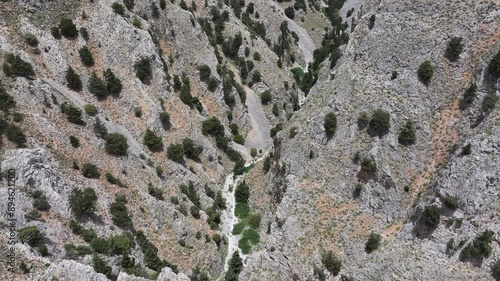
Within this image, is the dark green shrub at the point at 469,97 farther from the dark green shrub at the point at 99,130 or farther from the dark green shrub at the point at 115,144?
the dark green shrub at the point at 99,130

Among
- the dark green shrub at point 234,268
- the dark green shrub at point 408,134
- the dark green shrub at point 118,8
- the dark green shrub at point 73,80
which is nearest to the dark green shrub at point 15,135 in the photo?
the dark green shrub at point 73,80

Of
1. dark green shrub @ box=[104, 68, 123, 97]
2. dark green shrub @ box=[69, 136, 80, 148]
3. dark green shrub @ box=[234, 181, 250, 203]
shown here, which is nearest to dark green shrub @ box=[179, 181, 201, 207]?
dark green shrub @ box=[234, 181, 250, 203]

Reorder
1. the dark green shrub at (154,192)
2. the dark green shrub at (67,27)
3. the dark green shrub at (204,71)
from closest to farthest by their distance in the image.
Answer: the dark green shrub at (154,192)
the dark green shrub at (67,27)
the dark green shrub at (204,71)

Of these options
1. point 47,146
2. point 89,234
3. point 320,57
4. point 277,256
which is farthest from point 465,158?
point 320,57

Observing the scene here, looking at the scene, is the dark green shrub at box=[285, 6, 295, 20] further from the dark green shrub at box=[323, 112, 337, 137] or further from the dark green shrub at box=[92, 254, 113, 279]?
the dark green shrub at box=[92, 254, 113, 279]

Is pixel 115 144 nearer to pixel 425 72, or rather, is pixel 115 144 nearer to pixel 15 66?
pixel 15 66
